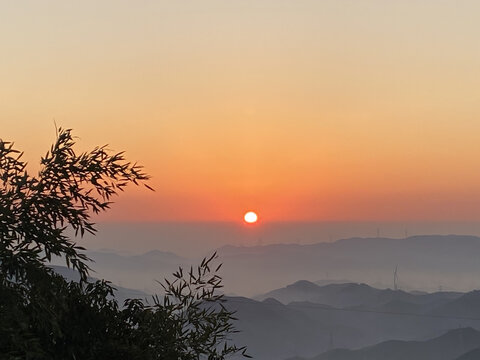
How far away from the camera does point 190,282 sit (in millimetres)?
17578

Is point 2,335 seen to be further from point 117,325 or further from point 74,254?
point 117,325

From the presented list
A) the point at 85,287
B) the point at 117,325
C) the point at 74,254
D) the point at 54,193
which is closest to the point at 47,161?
the point at 54,193

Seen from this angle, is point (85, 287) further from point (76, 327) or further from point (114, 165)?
point (114, 165)

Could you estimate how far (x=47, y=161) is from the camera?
15.0 m

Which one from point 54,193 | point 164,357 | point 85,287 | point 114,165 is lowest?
point 164,357

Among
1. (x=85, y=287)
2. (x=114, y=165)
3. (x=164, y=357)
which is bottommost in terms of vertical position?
(x=164, y=357)

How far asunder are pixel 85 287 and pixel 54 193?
9.60 ft

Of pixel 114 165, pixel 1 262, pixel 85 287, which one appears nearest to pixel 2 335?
pixel 1 262

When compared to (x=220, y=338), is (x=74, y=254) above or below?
above

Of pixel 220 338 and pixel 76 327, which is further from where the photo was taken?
pixel 220 338

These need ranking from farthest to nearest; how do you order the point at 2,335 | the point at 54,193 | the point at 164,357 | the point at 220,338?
the point at 220,338, the point at 164,357, the point at 54,193, the point at 2,335

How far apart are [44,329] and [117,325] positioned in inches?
92.5

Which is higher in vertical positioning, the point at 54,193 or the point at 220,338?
the point at 54,193

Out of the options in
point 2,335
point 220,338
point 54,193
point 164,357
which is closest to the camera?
point 2,335
